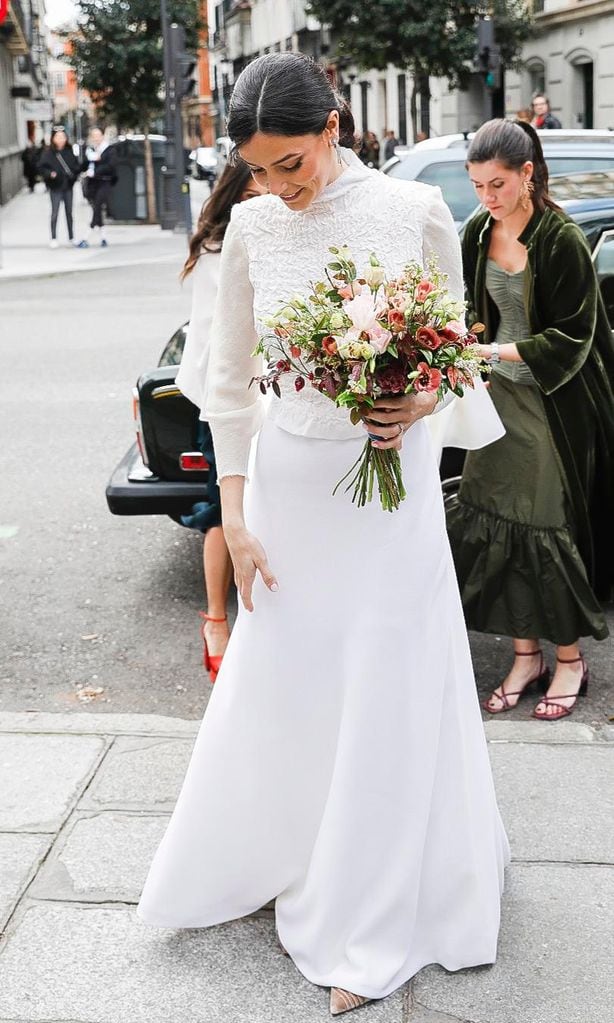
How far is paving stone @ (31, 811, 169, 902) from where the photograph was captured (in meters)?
3.30

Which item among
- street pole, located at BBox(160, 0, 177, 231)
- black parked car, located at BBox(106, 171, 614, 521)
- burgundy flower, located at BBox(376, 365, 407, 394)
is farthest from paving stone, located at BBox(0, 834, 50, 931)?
street pole, located at BBox(160, 0, 177, 231)

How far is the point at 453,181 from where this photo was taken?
908cm

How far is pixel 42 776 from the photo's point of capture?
396 cm

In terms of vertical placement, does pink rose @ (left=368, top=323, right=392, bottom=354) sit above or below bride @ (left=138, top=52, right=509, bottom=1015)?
above

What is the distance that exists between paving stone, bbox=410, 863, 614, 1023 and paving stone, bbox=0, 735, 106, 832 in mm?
1269

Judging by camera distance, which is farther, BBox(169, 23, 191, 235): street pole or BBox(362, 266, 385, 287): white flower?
BBox(169, 23, 191, 235): street pole

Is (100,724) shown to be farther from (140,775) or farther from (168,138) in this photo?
(168,138)

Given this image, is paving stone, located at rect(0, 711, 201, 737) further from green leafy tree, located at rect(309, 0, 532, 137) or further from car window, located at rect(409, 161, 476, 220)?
green leafy tree, located at rect(309, 0, 532, 137)

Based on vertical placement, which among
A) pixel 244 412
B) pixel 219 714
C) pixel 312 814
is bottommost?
pixel 312 814

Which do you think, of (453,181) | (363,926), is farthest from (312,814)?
(453,181)

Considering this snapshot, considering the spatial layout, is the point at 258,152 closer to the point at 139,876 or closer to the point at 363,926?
the point at 363,926

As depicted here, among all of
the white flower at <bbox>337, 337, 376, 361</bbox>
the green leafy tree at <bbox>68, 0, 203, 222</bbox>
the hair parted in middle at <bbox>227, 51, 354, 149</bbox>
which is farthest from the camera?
the green leafy tree at <bbox>68, 0, 203, 222</bbox>

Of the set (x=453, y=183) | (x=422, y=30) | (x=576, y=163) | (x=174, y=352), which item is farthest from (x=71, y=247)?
(x=174, y=352)

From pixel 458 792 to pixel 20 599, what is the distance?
11.3ft
